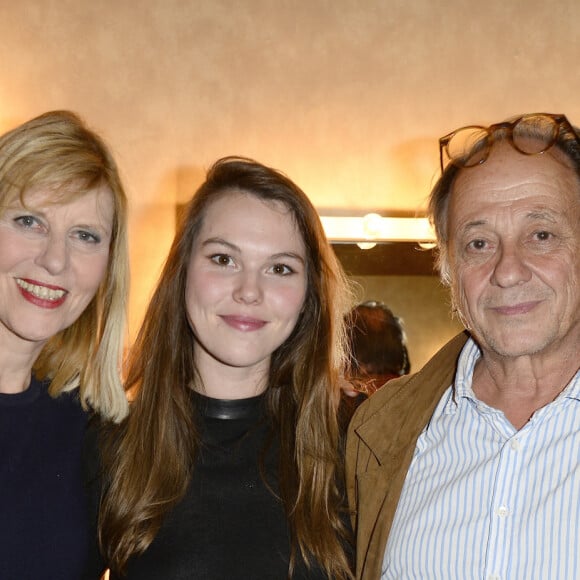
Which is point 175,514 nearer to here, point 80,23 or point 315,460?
point 315,460

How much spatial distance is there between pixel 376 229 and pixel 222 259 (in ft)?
3.98

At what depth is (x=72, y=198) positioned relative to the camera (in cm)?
173

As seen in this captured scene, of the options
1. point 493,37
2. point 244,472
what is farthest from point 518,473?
point 493,37

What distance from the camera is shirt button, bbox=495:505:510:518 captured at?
1.48m

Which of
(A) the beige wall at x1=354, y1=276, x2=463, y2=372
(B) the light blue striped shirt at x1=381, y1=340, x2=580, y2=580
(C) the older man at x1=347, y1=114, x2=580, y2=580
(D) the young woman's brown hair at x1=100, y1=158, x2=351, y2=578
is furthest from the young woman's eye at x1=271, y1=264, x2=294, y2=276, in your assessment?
(A) the beige wall at x1=354, y1=276, x2=463, y2=372

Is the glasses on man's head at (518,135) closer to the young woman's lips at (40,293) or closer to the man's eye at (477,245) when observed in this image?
the man's eye at (477,245)

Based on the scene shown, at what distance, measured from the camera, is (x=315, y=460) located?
1.80 metres

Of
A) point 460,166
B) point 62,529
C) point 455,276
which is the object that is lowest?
point 62,529

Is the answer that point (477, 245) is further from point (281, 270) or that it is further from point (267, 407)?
point (267, 407)

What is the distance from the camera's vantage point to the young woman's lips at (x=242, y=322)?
5.87 feet

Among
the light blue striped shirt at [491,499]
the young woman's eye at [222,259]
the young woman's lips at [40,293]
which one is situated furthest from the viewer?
the young woman's eye at [222,259]

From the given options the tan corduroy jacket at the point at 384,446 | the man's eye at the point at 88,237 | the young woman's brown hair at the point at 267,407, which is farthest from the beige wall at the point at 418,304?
the man's eye at the point at 88,237

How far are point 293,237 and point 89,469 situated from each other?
68cm

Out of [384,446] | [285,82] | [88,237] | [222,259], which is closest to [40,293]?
[88,237]
